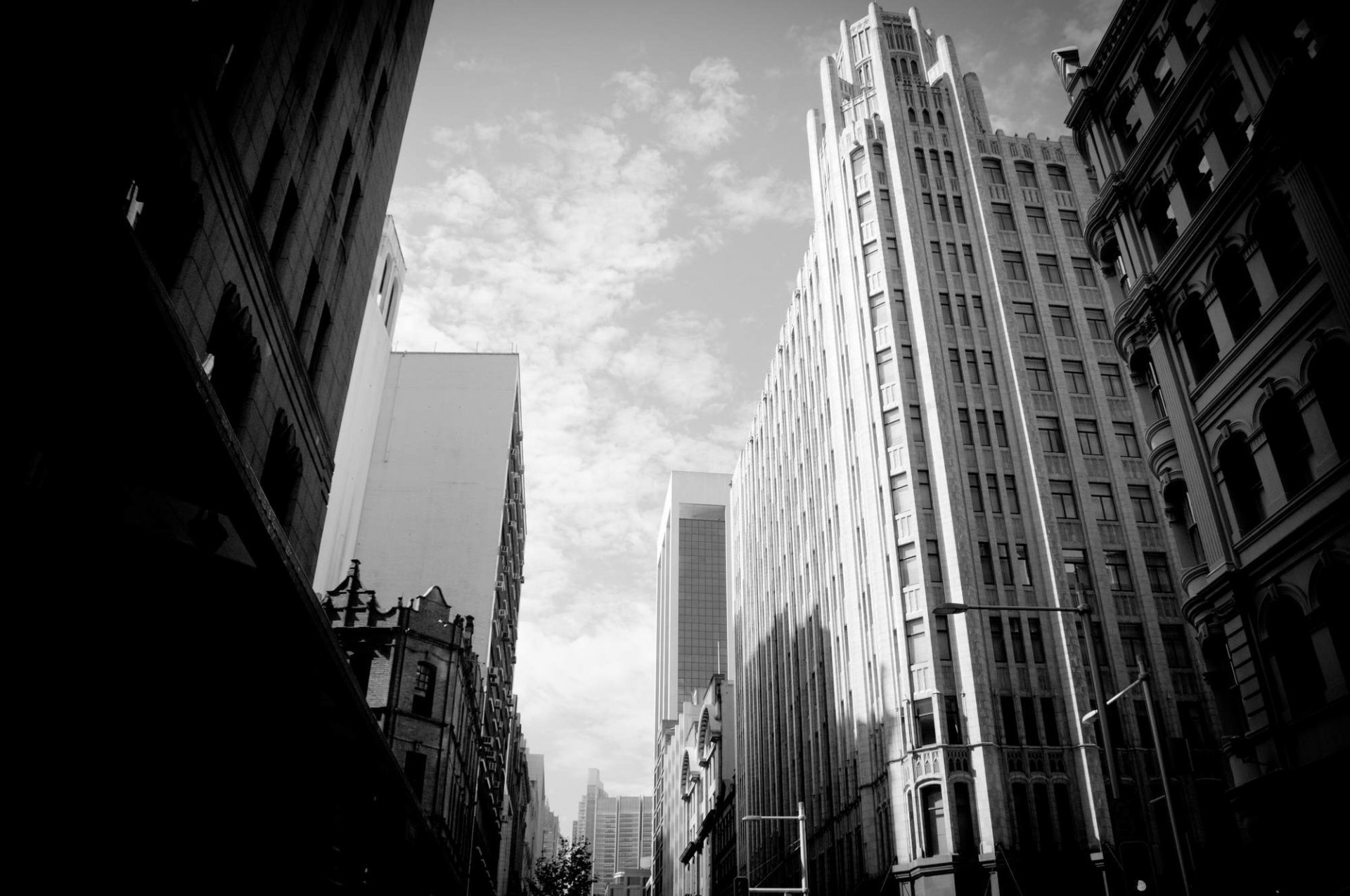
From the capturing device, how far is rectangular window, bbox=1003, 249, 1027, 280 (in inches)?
2335

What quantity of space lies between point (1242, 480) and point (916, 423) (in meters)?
33.4

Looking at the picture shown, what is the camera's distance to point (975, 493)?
170 feet

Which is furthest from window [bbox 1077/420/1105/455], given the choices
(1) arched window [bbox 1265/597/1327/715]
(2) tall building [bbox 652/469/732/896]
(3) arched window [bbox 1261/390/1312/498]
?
(2) tall building [bbox 652/469/732/896]

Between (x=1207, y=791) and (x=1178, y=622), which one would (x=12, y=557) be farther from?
(x=1178, y=622)

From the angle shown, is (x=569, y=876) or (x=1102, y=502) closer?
(x=1102, y=502)

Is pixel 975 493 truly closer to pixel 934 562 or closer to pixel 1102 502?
pixel 934 562

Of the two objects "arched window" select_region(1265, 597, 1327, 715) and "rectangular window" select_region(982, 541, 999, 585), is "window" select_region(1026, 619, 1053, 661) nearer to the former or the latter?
"rectangular window" select_region(982, 541, 999, 585)

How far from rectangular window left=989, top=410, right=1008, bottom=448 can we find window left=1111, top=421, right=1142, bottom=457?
6.47 metres

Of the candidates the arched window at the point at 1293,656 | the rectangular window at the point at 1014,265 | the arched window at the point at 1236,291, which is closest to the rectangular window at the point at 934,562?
the rectangular window at the point at 1014,265

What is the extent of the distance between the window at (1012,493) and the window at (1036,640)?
6341 mm

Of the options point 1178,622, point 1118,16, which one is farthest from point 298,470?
point 1178,622

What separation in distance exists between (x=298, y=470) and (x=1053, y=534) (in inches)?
1627

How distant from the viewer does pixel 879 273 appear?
59.1 m

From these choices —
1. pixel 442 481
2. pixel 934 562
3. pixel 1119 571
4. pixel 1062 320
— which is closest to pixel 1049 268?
pixel 1062 320
